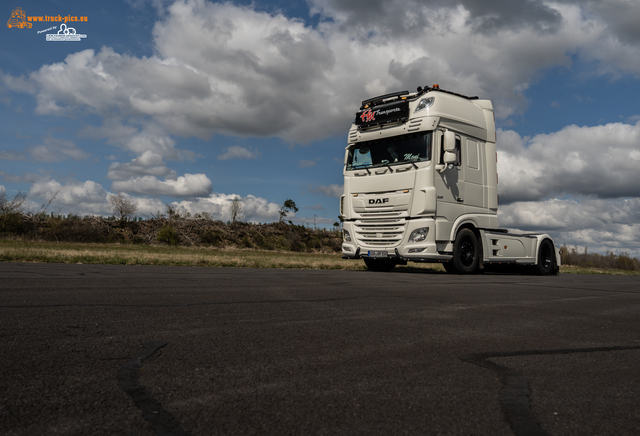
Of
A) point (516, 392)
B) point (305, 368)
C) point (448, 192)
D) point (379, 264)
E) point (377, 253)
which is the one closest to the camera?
point (516, 392)

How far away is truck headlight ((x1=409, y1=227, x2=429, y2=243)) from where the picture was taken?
1102cm

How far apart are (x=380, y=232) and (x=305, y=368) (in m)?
9.42

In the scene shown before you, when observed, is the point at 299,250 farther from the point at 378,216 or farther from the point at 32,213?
the point at 378,216

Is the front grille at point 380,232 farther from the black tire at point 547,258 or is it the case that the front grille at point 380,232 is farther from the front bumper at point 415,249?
the black tire at point 547,258

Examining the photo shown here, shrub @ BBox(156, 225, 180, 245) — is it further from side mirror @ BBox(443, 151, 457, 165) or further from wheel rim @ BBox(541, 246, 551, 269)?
side mirror @ BBox(443, 151, 457, 165)

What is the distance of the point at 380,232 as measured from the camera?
11797mm

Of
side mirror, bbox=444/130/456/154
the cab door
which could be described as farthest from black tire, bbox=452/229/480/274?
side mirror, bbox=444/130/456/154

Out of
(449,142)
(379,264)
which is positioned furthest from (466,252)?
(449,142)

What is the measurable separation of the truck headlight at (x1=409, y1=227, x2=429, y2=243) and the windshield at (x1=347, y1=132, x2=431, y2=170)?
1.71 m

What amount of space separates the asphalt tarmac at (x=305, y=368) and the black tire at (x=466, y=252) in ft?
22.2

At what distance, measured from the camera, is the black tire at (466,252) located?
1171 centimetres

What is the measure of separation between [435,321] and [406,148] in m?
7.91

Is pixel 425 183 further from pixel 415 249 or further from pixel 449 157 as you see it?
pixel 415 249

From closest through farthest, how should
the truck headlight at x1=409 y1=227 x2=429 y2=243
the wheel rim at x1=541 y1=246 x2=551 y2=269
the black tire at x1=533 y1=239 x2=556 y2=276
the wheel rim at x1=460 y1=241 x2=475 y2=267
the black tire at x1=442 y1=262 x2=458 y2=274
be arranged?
the truck headlight at x1=409 y1=227 x2=429 y2=243, the black tire at x1=442 y1=262 x2=458 y2=274, the wheel rim at x1=460 y1=241 x2=475 y2=267, the black tire at x1=533 y1=239 x2=556 y2=276, the wheel rim at x1=541 y1=246 x2=551 y2=269
